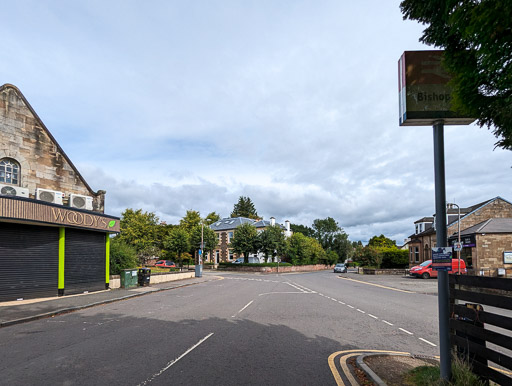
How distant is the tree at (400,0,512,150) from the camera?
120 inches

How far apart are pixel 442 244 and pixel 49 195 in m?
19.4

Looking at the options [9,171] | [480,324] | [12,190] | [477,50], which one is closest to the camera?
[477,50]

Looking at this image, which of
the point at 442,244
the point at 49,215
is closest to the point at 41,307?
the point at 49,215

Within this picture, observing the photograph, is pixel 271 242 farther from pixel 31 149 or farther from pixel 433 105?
pixel 433 105

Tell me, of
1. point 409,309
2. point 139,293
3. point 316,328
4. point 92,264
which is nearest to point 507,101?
point 316,328

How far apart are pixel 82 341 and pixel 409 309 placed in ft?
39.6

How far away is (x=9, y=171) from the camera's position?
1802cm

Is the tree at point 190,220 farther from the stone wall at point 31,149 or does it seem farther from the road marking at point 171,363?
the road marking at point 171,363

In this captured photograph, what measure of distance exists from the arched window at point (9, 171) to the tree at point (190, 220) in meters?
53.6

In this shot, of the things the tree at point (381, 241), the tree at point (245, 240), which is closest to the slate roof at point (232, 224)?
the tree at point (245, 240)

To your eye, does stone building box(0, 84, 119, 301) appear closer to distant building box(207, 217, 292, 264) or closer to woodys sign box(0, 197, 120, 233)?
woodys sign box(0, 197, 120, 233)

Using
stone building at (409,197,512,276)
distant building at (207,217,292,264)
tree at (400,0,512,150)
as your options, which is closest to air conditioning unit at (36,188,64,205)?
tree at (400,0,512,150)

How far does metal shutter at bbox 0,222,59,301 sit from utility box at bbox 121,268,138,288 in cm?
514

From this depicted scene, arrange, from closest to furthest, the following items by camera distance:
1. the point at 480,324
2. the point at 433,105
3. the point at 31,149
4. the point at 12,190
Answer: the point at 480,324, the point at 433,105, the point at 12,190, the point at 31,149
